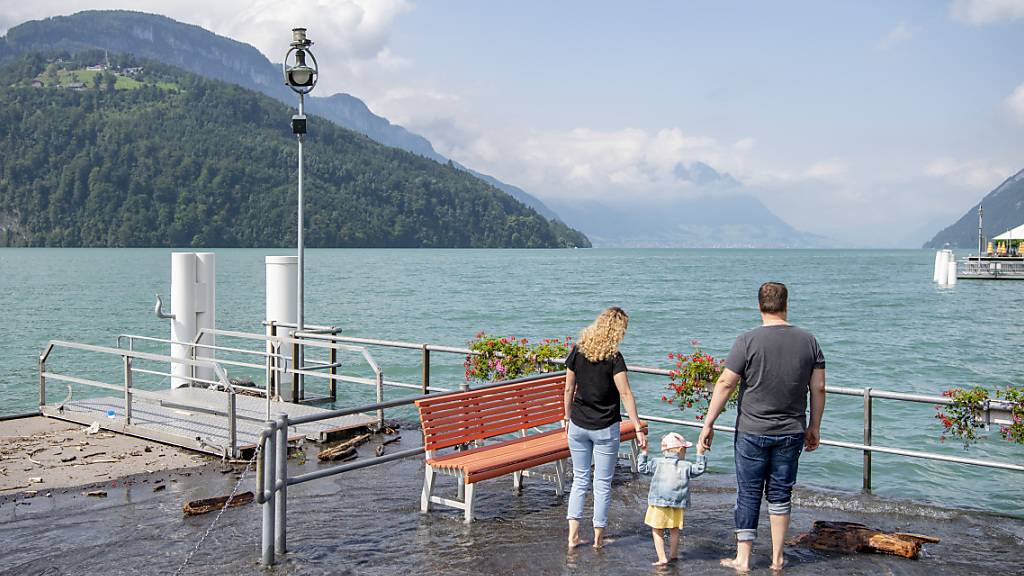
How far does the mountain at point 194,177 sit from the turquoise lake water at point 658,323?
190ft

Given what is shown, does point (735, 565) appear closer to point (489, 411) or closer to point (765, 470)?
point (765, 470)

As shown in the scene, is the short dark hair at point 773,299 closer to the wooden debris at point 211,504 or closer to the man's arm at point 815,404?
the man's arm at point 815,404

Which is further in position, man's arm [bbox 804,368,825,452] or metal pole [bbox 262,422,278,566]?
metal pole [bbox 262,422,278,566]

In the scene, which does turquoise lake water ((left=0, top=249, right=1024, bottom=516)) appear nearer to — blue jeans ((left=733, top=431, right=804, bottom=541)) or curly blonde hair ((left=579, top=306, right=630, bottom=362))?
blue jeans ((left=733, top=431, right=804, bottom=541))

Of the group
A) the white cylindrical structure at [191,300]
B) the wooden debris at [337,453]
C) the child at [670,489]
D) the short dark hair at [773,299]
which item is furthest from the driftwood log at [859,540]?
the white cylindrical structure at [191,300]

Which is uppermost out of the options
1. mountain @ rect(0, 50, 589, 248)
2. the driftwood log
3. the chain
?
mountain @ rect(0, 50, 589, 248)

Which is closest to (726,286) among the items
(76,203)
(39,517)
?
(39,517)

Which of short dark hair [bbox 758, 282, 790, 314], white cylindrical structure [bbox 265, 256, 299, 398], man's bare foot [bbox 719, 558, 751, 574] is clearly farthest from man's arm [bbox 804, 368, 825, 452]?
white cylindrical structure [bbox 265, 256, 299, 398]

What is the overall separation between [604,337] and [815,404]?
1.42 m

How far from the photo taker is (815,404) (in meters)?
6.09

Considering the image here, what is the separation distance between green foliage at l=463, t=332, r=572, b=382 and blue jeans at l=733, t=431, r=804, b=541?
14.8 feet

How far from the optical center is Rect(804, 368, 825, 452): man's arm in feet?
19.5

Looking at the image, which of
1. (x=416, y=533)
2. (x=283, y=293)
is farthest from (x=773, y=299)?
(x=283, y=293)

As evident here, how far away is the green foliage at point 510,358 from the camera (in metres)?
10.8
